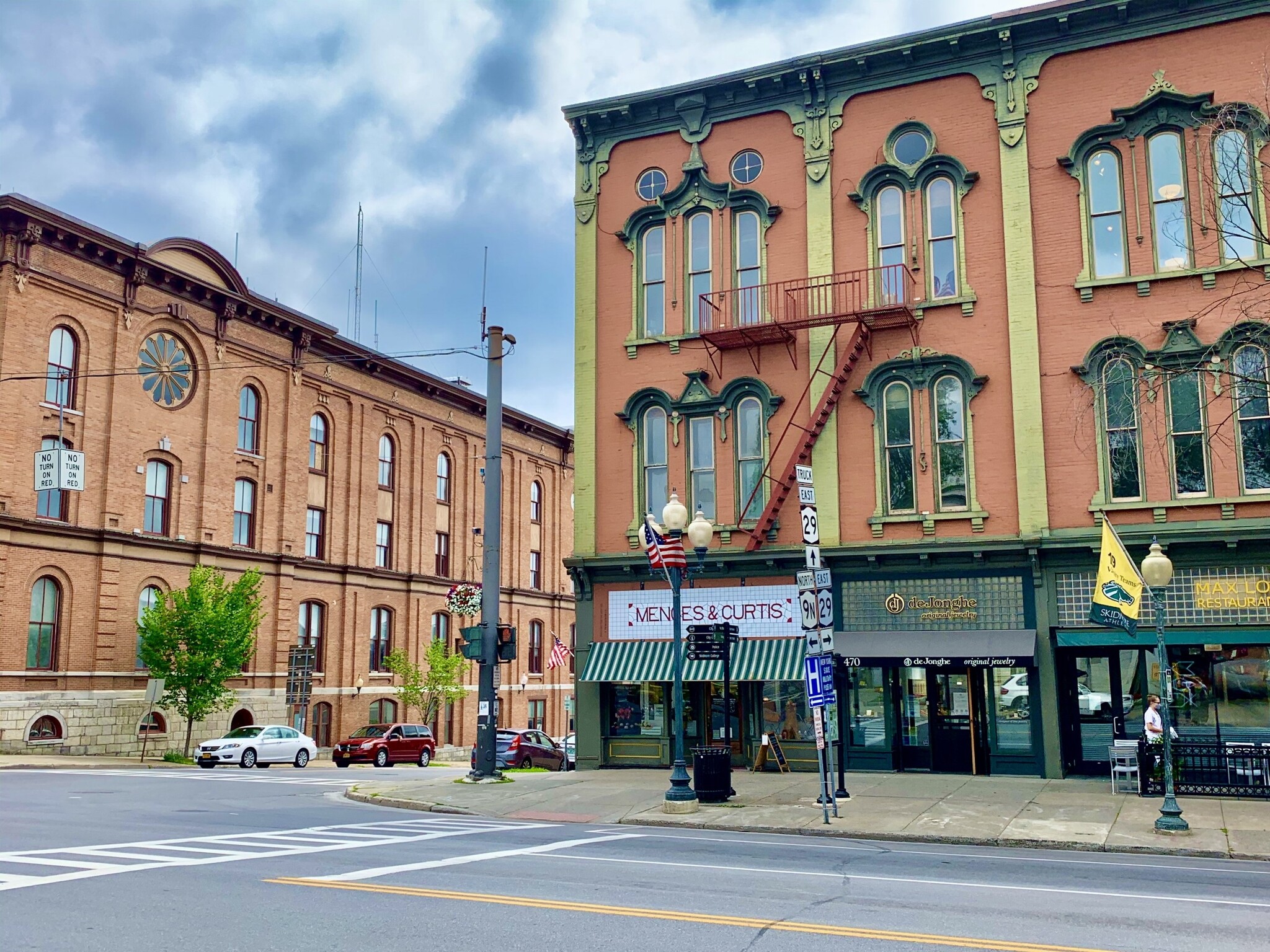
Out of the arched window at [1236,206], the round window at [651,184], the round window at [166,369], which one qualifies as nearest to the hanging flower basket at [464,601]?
the round window at [166,369]

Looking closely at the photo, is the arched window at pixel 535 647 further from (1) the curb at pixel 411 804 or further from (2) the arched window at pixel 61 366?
(1) the curb at pixel 411 804

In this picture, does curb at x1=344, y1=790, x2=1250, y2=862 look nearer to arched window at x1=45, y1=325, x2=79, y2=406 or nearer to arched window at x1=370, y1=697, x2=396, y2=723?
arched window at x1=45, y1=325, x2=79, y2=406

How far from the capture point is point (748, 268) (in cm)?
2631

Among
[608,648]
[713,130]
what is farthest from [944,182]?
[608,648]

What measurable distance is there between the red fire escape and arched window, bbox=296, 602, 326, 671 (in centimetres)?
2916

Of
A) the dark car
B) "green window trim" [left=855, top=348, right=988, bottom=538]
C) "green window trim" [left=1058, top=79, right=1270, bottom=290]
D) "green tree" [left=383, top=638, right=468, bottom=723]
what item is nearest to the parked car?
the dark car

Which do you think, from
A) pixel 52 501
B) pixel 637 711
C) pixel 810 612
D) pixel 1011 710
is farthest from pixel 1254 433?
pixel 52 501

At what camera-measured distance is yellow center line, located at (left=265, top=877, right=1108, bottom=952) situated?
28.4 feet

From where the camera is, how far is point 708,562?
25547 mm

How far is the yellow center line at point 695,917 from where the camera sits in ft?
28.4

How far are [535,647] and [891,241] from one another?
45.0m

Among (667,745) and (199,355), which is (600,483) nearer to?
(667,745)

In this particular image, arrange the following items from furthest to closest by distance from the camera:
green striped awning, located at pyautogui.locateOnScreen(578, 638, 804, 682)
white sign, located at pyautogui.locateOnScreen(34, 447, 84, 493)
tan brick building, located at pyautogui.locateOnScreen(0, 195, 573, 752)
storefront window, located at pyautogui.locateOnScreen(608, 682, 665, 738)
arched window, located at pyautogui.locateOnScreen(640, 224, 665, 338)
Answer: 1. tan brick building, located at pyautogui.locateOnScreen(0, 195, 573, 752)
2. white sign, located at pyautogui.locateOnScreen(34, 447, 84, 493)
3. arched window, located at pyautogui.locateOnScreen(640, 224, 665, 338)
4. storefront window, located at pyautogui.locateOnScreen(608, 682, 665, 738)
5. green striped awning, located at pyautogui.locateOnScreen(578, 638, 804, 682)

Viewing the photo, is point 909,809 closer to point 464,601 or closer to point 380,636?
point 464,601
